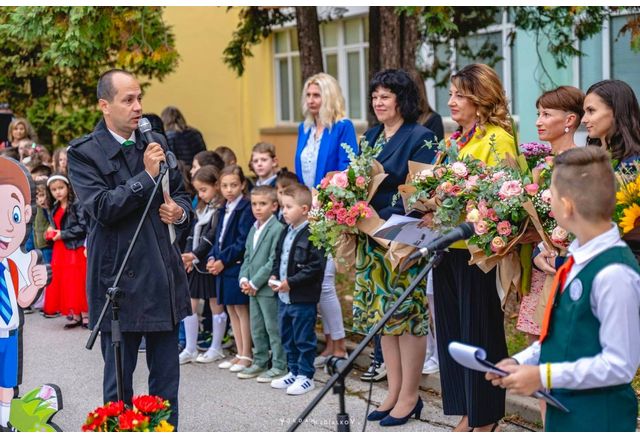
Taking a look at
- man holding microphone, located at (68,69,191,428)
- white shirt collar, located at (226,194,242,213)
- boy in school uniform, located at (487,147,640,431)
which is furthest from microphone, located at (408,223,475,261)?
white shirt collar, located at (226,194,242,213)

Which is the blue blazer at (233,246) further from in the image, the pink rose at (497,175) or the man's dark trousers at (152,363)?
the pink rose at (497,175)

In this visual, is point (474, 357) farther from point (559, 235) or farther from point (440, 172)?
point (440, 172)

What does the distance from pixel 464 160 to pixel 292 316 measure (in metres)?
2.25

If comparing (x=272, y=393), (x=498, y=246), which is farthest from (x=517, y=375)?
(x=272, y=393)

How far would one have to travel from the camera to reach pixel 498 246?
4488 mm

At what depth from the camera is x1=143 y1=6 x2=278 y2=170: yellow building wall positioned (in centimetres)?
1798

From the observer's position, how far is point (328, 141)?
717cm

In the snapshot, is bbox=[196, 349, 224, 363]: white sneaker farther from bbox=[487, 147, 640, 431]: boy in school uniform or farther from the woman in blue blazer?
bbox=[487, 147, 640, 431]: boy in school uniform

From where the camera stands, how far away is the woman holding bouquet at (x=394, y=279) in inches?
219

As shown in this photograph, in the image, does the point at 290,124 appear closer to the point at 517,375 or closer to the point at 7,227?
the point at 7,227

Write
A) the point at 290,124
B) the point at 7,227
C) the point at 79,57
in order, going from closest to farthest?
the point at 7,227 < the point at 79,57 < the point at 290,124

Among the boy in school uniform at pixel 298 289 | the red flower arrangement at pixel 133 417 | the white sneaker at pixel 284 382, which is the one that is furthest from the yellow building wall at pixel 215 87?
the red flower arrangement at pixel 133 417

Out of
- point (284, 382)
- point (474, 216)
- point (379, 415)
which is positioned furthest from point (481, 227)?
point (284, 382)

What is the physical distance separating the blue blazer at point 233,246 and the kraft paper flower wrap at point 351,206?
178 centimetres
